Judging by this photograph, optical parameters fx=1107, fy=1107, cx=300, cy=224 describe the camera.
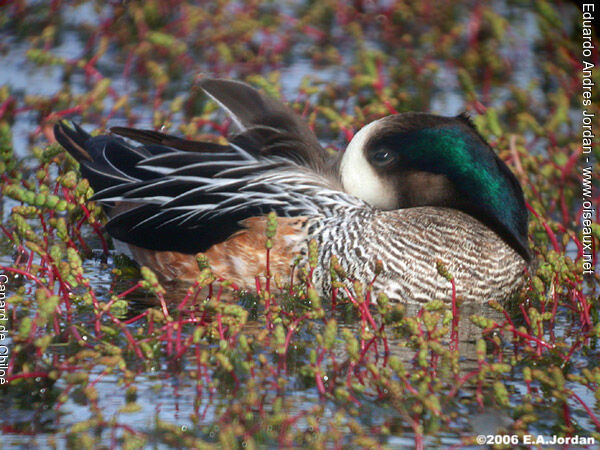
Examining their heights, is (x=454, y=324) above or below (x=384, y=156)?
below

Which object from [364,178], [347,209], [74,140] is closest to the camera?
[347,209]

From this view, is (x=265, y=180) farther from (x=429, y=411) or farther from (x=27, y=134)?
(x=27, y=134)

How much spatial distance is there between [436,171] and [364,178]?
38 centimetres

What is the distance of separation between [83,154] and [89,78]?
9.35 feet

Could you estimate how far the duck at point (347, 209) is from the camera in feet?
18.3

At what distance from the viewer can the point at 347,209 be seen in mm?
5773

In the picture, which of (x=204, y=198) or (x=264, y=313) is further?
(x=204, y=198)

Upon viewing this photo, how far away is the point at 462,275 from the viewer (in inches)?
218

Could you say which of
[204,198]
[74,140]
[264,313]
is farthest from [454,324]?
[74,140]

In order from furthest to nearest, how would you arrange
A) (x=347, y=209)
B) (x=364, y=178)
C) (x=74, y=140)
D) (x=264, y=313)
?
(x=74, y=140) < (x=364, y=178) < (x=347, y=209) < (x=264, y=313)

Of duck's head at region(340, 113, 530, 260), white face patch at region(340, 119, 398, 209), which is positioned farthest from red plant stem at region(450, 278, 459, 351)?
white face patch at region(340, 119, 398, 209)

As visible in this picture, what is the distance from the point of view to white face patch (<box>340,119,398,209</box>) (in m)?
5.88

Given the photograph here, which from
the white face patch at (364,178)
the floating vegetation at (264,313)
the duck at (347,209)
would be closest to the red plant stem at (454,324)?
the floating vegetation at (264,313)

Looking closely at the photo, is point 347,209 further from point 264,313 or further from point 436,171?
point 264,313
